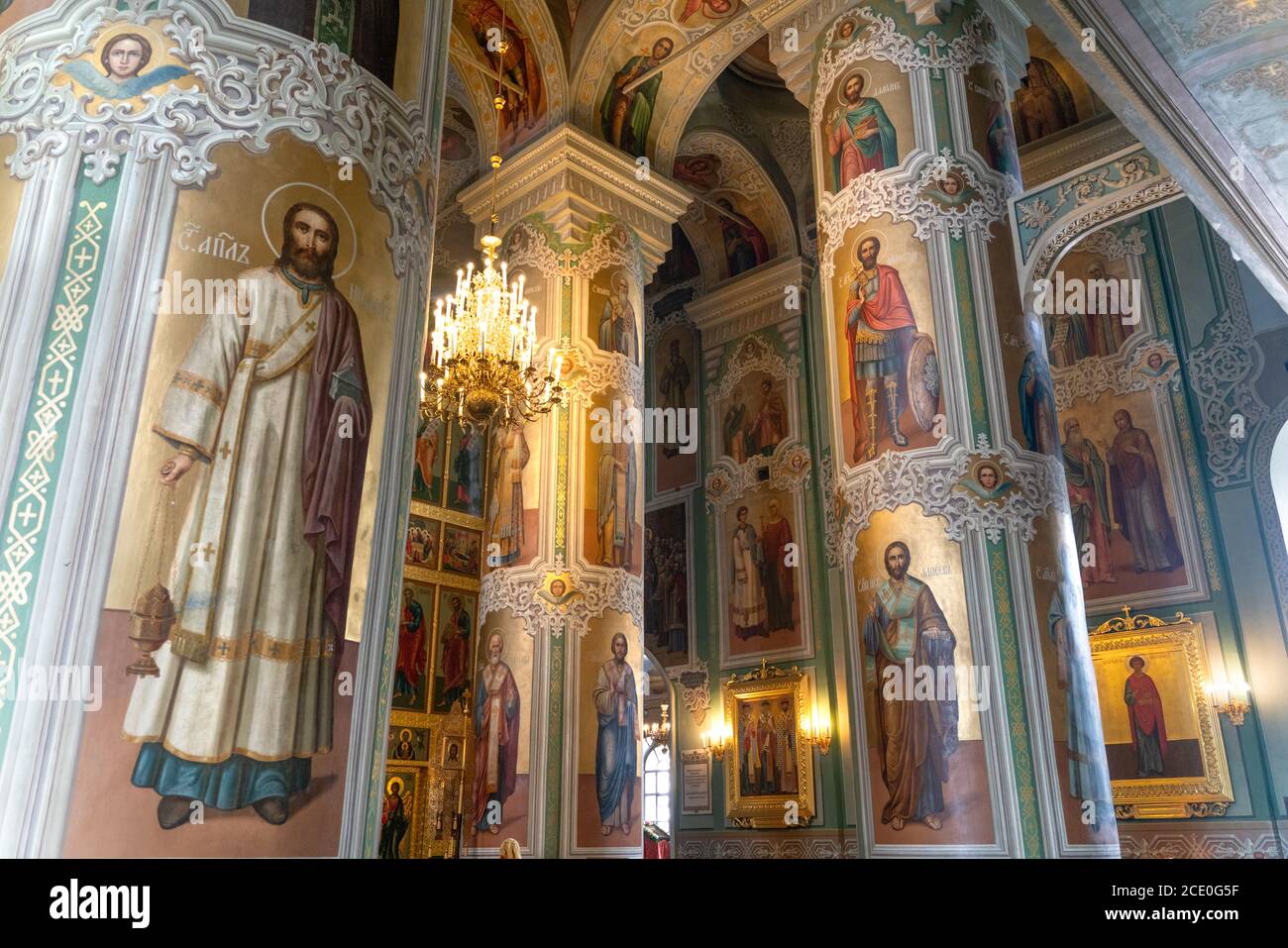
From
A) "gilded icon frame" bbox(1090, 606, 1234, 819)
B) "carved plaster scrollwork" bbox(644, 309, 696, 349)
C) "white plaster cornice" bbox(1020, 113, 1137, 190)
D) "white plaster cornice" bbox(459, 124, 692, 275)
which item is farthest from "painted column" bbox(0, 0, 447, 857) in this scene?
"carved plaster scrollwork" bbox(644, 309, 696, 349)

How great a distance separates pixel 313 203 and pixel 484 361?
535 centimetres

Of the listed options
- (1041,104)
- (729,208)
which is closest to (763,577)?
(729,208)

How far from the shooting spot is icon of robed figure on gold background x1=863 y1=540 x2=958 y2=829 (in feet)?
23.8

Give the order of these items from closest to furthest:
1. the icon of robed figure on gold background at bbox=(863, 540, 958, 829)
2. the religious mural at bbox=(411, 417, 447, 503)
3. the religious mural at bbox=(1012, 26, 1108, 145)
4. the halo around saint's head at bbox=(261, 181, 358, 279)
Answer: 1. the halo around saint's head at bbox=(261, 181, 358, 279)
2. the icon of robed figure on gold background at bbox=(863, 540, 958, 829)
3. the religious mural at bbox=(1012, 26, 1108, 145)
4. the religious mural at bbox=(411, 417, 447, 503)

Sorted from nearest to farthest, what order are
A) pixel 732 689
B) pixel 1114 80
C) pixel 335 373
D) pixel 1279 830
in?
pixel 335 373 → pixel 1114 80 → pixel 1279 830 → pixel 732 689

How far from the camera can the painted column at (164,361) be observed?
10.5ft

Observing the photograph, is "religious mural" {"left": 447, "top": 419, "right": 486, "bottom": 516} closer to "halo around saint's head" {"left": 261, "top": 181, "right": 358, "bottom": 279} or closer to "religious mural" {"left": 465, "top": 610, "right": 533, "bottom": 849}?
"religious mural" {"left": 465, "top": 610, "right": 533, "bottom": 849}

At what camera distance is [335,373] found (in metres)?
3.99

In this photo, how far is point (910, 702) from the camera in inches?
294

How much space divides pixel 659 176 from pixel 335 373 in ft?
30.8

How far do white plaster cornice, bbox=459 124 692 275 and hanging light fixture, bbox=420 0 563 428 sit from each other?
225 cm

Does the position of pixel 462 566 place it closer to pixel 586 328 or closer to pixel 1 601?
pixel 586 328

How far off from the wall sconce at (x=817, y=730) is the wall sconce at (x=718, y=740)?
130 centimetres
